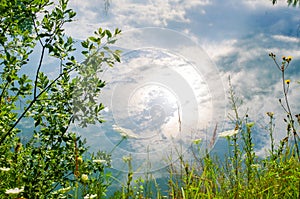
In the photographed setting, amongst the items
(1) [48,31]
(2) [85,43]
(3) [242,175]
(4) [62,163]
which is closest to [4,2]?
(1) [48,31]

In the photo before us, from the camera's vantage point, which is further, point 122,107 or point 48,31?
point 122,107

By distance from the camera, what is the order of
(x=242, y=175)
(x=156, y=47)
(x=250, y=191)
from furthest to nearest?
(x=156, y=47) → (x=242, y=175) → (x=250, y=191)

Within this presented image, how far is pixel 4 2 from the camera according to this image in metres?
2.77

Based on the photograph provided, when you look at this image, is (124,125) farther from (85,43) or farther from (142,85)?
(85,43)

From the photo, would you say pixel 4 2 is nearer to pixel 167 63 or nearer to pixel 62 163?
pixel 62 163

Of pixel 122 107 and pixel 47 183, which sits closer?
pixel 47 183

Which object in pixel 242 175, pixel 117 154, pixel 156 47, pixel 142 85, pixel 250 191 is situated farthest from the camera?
pixel 156 47

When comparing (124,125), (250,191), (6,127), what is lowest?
(250,191)

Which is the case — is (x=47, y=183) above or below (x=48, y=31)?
below

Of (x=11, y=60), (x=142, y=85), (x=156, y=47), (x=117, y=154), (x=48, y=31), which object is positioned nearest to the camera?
(x=11, y=60)

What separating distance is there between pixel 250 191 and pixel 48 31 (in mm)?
2076

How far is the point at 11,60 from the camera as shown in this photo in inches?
110

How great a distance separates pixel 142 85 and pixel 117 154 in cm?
91

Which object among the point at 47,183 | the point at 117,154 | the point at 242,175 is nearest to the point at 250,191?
the point at 242,175
